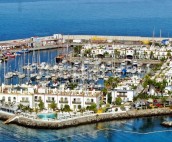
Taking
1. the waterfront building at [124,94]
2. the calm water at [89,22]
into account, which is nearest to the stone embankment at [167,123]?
the waterfront building at [124,94]

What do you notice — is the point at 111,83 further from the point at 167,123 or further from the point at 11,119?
the point at 11,119

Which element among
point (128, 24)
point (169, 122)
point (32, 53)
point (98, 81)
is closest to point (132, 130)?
point (169, 122)

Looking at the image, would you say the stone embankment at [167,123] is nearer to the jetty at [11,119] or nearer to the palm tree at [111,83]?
the palm tree at [111,83]

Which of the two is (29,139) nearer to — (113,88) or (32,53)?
(113,88)

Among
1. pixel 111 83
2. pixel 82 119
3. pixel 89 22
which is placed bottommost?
pixel 82 119

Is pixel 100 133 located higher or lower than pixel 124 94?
lower

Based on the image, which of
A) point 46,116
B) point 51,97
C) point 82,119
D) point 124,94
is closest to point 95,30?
point 124,94
